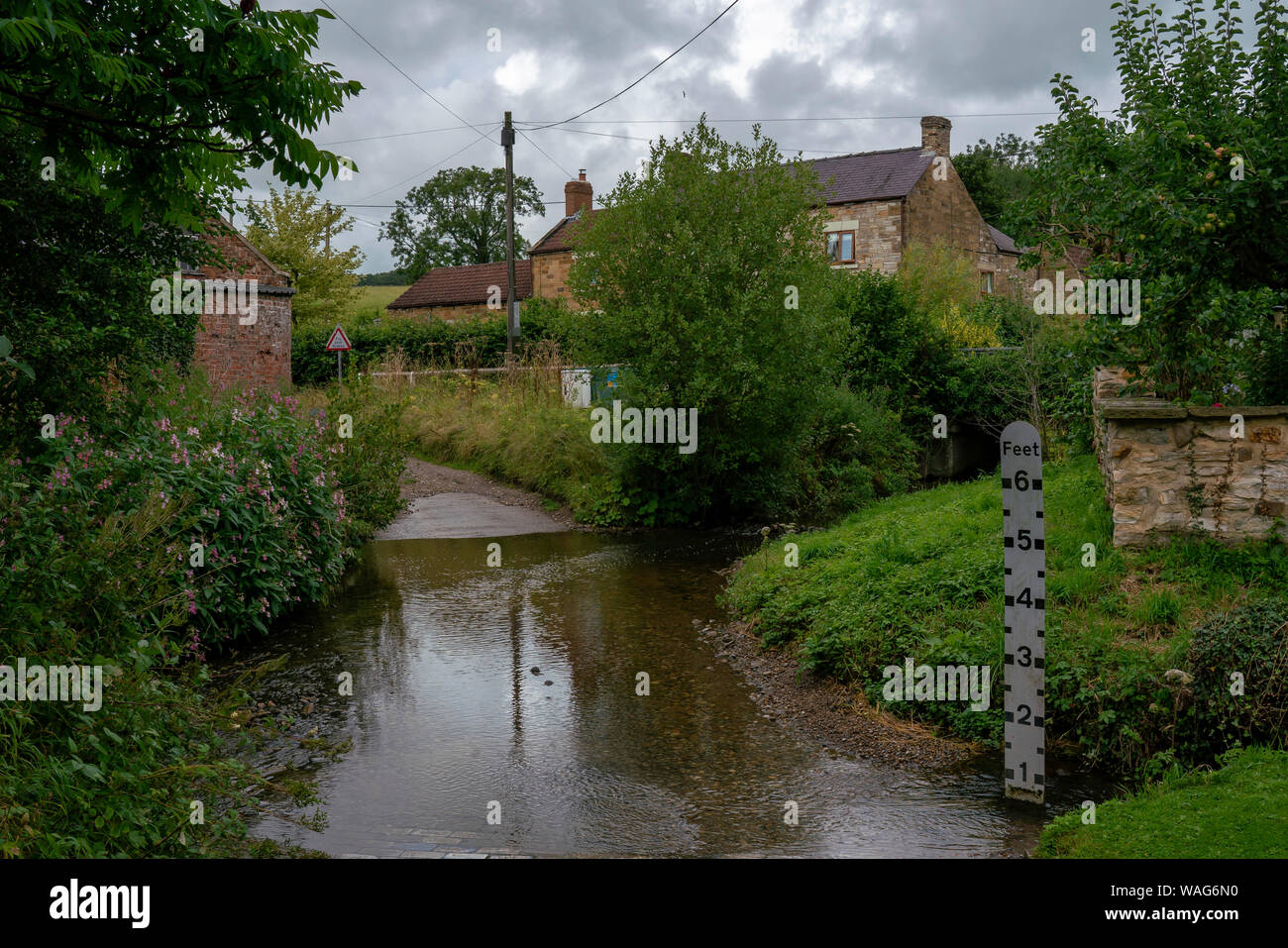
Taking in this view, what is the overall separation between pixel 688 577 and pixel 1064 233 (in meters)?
5.90

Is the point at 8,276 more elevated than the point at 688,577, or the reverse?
the point at 8,276

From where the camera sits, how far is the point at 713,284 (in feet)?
49.8

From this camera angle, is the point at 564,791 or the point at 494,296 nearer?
the point at 564,791

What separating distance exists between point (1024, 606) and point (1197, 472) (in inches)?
147

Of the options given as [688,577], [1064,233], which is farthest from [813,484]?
[1064,233]

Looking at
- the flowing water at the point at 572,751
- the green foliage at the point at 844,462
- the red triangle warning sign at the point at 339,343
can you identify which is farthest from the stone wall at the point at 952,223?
the flowing water at the point at 572,751

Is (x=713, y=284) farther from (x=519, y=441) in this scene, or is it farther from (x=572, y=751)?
(x=572, y=751)

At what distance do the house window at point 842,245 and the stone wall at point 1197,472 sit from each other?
2880 centimetres

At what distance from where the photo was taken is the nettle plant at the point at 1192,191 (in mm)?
7543

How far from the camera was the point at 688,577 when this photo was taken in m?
12.9

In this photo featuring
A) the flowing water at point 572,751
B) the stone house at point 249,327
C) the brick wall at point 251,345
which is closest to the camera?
the flowing water at point 572,751

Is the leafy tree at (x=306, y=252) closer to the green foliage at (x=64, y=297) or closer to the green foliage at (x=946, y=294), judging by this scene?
the green foliage at (x=946, y=294)

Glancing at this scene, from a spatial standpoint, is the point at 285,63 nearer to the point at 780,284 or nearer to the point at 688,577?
the point at 688,577

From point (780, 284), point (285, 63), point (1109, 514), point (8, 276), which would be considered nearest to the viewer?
point (285, 63)
